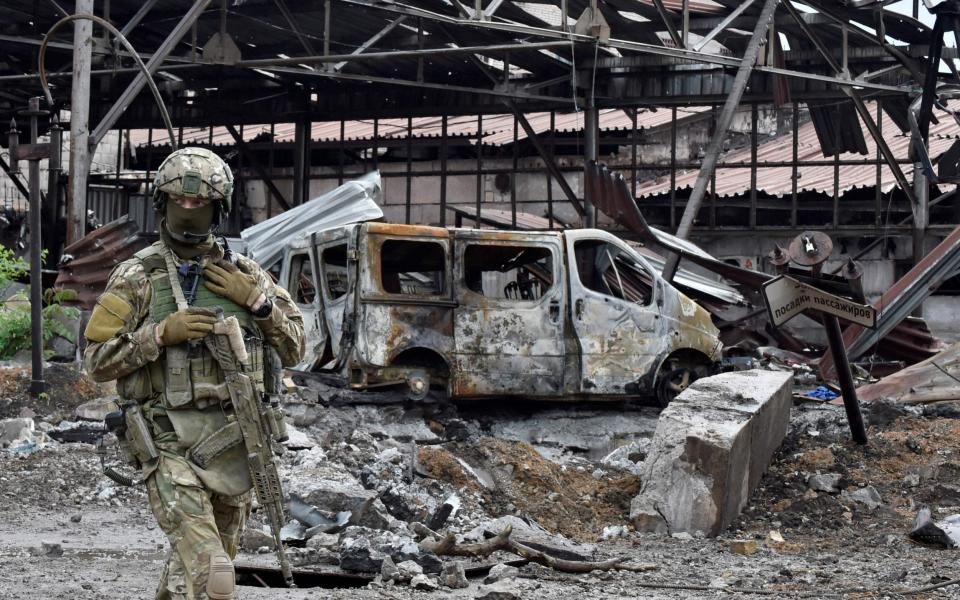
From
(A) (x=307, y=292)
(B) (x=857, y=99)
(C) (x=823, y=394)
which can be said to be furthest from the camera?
(B) (x=857, y=99)

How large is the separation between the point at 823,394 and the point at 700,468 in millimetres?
5045

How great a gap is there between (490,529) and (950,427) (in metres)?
4.59

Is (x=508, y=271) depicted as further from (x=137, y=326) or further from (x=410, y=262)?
(x=137, y=326)

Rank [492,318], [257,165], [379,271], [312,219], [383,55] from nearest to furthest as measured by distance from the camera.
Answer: [379,271] < [492,318] < [312,219] < [383,55] < [257,165]

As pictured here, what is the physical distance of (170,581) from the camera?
461cm

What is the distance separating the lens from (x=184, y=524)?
175 inches

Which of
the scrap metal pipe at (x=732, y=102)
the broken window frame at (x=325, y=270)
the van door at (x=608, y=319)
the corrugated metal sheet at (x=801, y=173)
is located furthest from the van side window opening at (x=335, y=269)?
the corrugated metal sheet at (x=801, y=173)

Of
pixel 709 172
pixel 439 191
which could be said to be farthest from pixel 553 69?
pixel 709 172

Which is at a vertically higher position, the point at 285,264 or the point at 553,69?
the point at 553,69

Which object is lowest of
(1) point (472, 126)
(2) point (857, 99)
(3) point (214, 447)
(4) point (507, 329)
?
(4) point (507, 329)

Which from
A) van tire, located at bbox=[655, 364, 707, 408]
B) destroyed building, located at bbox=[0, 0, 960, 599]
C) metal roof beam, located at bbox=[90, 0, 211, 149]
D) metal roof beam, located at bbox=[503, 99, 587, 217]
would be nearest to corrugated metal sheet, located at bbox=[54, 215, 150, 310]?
destroyed building, located at bbox=[0, 0, 960, 599]

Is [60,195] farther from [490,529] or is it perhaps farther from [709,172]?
[490,529]

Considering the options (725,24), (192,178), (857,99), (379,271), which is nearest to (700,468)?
(192,178)

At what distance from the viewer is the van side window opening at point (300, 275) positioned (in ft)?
38.4
